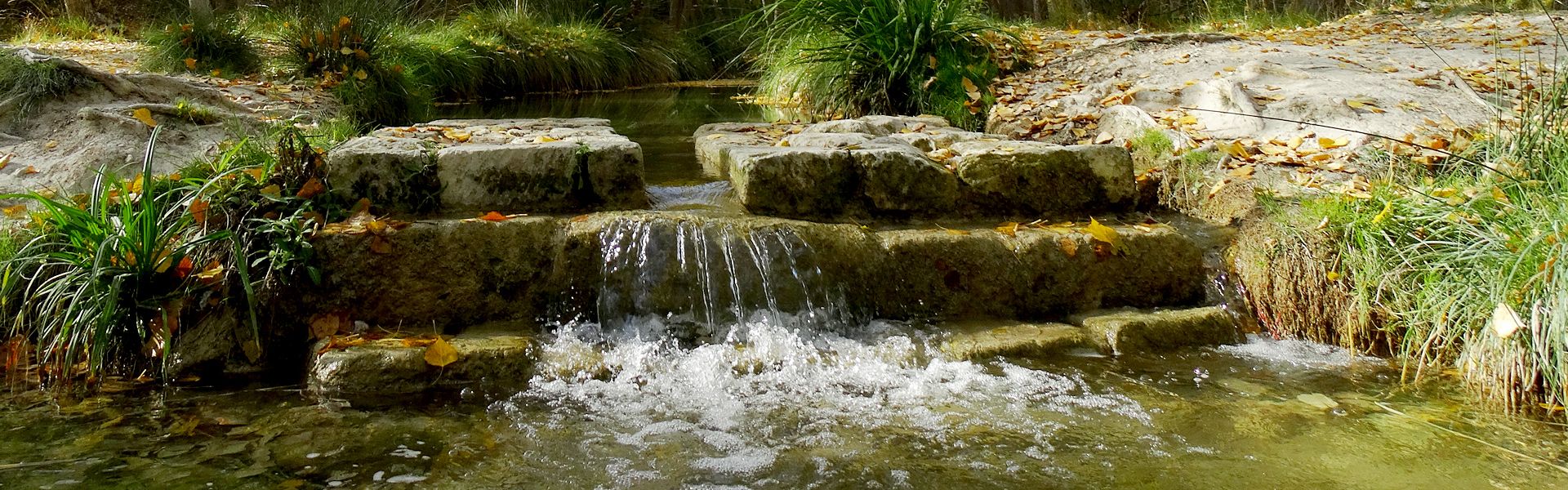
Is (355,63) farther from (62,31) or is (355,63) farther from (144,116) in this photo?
(62,31)

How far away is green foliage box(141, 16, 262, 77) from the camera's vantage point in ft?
23.5

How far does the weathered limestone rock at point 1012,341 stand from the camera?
318 centimetres

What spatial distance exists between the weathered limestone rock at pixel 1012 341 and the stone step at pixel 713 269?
0.16m

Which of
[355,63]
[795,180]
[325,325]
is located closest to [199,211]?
[325,325]

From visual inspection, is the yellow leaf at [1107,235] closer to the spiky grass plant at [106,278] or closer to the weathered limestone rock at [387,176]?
the weathered limestone rock at [387,176]

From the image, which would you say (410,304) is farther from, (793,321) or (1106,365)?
(1106,365)

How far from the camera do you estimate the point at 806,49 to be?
6137 mm

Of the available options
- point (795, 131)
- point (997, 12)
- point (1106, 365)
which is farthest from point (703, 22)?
point (1106, 365)

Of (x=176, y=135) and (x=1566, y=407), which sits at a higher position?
(x=176, y=135)

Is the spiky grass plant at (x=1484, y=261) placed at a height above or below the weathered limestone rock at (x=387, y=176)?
below

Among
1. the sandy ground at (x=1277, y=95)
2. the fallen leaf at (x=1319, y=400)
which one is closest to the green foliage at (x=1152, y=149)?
the sandy ground at (x=1277, y=95)

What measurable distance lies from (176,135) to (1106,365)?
398cm

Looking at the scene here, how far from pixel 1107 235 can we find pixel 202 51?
21.6 feet

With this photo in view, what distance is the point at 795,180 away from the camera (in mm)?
3775
